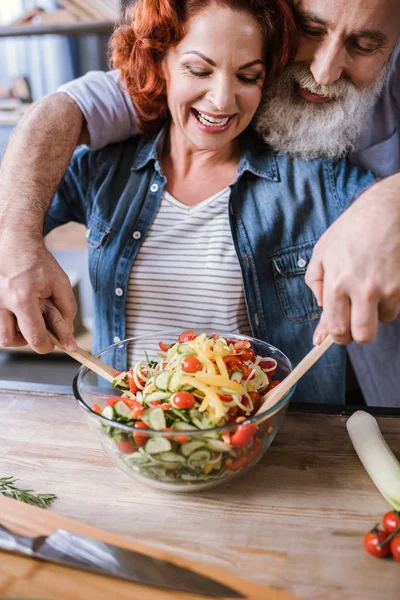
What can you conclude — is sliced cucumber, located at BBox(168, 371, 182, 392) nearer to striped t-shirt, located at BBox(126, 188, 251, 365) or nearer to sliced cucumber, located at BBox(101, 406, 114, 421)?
sliced cucumber, located at BBox(101, 406, 114, 421)

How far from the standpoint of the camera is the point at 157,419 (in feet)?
2.93

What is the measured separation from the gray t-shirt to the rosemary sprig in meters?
0.96

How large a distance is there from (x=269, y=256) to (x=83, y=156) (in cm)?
61

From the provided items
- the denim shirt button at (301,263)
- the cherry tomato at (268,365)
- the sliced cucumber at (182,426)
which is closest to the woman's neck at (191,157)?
the denim shirt button at (301,263)

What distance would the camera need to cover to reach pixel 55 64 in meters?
2.98

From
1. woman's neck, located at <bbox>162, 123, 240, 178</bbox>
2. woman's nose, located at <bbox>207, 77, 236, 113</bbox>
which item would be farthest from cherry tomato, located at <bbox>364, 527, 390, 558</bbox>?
woman's neck, located at <bbox>162, 123, 240, 178</bbox>

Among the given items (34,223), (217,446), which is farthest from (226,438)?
(34,223)

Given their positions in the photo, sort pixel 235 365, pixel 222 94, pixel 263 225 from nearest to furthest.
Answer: pixel 235 365 < pixel 222 94 < pixel 263 225

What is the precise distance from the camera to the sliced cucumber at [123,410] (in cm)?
92

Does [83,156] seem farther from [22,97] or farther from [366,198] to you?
[22,97]

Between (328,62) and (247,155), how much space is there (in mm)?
330

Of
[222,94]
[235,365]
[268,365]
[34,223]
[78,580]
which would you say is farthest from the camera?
[222,94]

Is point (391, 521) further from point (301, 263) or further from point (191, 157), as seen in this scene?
point (191, 157)

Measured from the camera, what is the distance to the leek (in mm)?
924
